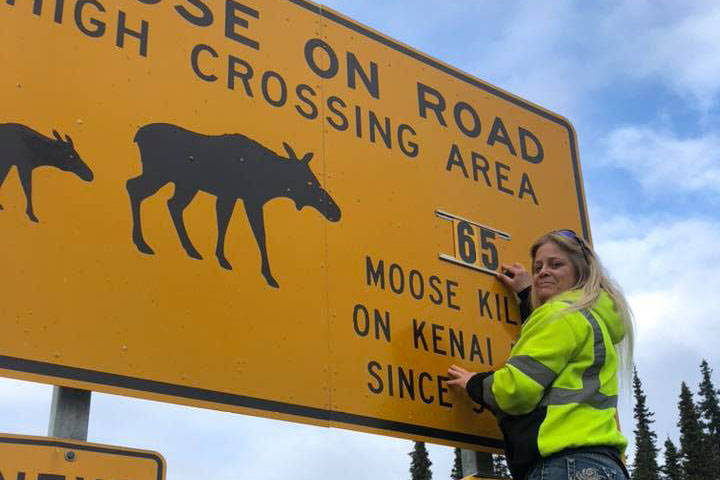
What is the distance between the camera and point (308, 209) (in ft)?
11.3

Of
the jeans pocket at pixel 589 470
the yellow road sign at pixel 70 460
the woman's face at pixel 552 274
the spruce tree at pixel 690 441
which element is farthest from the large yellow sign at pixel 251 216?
the spruce tree at pixel 690 441

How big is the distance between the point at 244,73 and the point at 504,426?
1.57 meters

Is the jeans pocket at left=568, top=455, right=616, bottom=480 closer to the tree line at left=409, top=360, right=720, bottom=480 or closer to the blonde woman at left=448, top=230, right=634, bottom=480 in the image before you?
the blonde woman at left=448, top=230, right=634, bottom=480

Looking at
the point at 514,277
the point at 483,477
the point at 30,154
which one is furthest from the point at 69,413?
the point at 514,277

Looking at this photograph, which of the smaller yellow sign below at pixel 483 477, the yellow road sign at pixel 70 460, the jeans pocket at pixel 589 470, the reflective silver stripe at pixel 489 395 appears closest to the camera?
the yellow road sign at pixel 70 460

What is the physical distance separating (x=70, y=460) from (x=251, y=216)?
113 cm

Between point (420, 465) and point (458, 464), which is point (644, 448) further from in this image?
point (458, 464)

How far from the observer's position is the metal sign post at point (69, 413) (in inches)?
101

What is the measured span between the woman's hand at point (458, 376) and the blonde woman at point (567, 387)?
0.06 feet

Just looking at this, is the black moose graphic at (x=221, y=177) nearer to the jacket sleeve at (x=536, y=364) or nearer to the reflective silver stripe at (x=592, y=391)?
the jacket sleeve at (x=536, y=364)

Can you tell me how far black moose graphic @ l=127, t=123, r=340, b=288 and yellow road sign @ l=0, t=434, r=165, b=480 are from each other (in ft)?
2.29

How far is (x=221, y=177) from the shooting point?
3.26m

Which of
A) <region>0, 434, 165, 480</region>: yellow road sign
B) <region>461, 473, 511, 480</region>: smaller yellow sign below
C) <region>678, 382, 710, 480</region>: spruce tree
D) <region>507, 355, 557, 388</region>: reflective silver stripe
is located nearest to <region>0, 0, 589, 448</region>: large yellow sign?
<region>461, 473, 511, 480</region>: smaller yellow sign below

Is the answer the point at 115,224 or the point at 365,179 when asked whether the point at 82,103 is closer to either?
the point at 115,224
